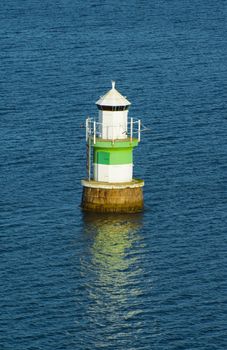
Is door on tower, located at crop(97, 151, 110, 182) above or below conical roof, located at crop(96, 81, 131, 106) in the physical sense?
below

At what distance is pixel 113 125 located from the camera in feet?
357

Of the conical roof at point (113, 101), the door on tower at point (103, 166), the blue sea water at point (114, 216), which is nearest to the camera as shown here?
the blue sea water at point (114, 216)

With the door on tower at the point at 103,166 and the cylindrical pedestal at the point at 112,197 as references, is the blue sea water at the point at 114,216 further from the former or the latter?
the door on tower at the point at 103,166

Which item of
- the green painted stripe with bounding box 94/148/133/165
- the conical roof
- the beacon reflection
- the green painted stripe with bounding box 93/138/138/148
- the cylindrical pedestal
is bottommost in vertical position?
the beacon reflection

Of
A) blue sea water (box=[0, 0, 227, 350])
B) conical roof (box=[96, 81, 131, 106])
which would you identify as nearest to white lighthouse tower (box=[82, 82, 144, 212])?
conical roof (box=[96, 81, 131, 106])

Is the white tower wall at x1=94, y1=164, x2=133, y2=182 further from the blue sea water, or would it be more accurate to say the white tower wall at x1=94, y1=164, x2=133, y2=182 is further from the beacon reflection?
the beacon reflection

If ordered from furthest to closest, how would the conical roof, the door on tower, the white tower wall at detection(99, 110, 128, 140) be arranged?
1. the door on tower
2. the white tower wall at detection(99, 110, 128, 140)
3. the conical roof

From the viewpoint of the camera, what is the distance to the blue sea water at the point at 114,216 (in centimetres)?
9006

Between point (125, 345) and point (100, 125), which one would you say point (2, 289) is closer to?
point (125, 345)

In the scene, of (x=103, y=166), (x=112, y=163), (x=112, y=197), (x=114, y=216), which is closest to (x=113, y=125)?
(x=112, y=163)

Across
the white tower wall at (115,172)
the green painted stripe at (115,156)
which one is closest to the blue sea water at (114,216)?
the white tower wall at (115,172)

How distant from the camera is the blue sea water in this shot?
295ft

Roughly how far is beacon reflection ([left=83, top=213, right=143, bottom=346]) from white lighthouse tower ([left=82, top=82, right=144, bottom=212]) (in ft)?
3.21

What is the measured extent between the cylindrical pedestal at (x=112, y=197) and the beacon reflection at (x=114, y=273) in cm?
69
